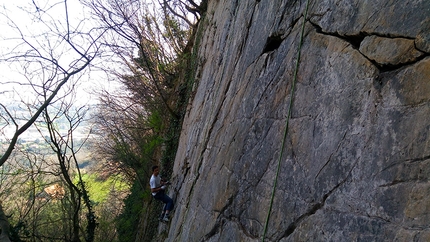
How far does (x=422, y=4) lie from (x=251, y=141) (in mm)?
2449

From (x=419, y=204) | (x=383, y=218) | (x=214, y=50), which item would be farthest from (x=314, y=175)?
(x=214, y=50)

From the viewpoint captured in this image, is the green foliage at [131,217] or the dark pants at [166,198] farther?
the green foliage at [131,217]

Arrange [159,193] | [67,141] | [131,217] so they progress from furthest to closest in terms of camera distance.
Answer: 1. [131,217]
2. [67,141]
3. [159,193]

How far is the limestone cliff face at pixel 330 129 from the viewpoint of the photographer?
7.69 ft

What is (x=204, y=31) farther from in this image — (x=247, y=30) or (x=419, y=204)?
(x=419, y=204)

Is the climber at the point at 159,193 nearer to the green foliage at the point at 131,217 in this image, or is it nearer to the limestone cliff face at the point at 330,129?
the limestone cliff face at the point at 330,129

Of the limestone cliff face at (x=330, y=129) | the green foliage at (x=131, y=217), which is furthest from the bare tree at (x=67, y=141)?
the limestone cliff face at (x=330, y=129)

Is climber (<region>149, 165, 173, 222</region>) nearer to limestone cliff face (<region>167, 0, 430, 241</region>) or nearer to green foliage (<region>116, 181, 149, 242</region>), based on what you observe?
limestone cliff face (<region>167, 0, 430, 241</region>)

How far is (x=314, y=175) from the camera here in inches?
122

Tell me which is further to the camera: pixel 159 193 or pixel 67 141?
pixel 67 141

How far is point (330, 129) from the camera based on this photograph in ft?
9.90

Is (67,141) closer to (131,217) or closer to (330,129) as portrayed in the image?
(131,217)

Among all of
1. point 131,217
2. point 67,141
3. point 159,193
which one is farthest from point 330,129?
point 131,217

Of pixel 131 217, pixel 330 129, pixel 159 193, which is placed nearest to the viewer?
pixel 330 129
